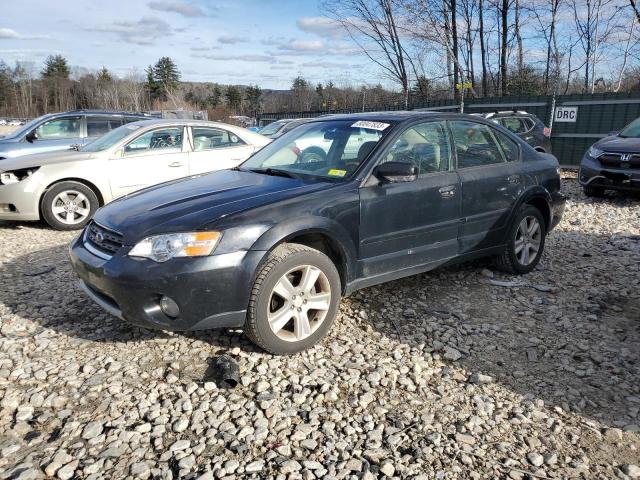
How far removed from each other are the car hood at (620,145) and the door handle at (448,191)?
238 inches

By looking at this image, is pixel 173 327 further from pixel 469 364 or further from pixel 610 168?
pixel 610 168

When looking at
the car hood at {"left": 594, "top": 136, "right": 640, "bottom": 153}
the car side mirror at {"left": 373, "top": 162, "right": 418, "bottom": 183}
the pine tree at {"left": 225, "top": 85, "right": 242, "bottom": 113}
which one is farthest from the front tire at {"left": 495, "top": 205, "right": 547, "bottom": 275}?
the pine tree at {"left": 225, "top": 85, "right": 242, "bottom": 113}

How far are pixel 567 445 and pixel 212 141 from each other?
22.2 feet

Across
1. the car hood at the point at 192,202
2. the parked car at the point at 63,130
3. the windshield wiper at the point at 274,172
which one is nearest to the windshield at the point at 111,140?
the parked car at the point at 63,130

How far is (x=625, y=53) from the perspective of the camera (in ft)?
75.1

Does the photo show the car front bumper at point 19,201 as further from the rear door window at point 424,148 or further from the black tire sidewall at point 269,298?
the rear door window at point 424,148

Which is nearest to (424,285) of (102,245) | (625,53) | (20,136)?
(102,245)

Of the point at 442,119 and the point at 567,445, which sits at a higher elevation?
the point at 442,119

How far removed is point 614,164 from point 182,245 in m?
8.33

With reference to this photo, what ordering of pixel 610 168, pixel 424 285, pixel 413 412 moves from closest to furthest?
pixel 413 412
pixel 424 285
pixel 610 168

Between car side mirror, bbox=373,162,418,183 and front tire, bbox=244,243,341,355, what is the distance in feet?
2.53

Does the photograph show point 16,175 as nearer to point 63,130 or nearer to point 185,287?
point 63,130

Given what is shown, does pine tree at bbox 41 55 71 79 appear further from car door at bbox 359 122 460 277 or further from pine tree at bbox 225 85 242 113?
car door at bbox 359 122 460 277

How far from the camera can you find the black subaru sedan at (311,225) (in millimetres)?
3131
